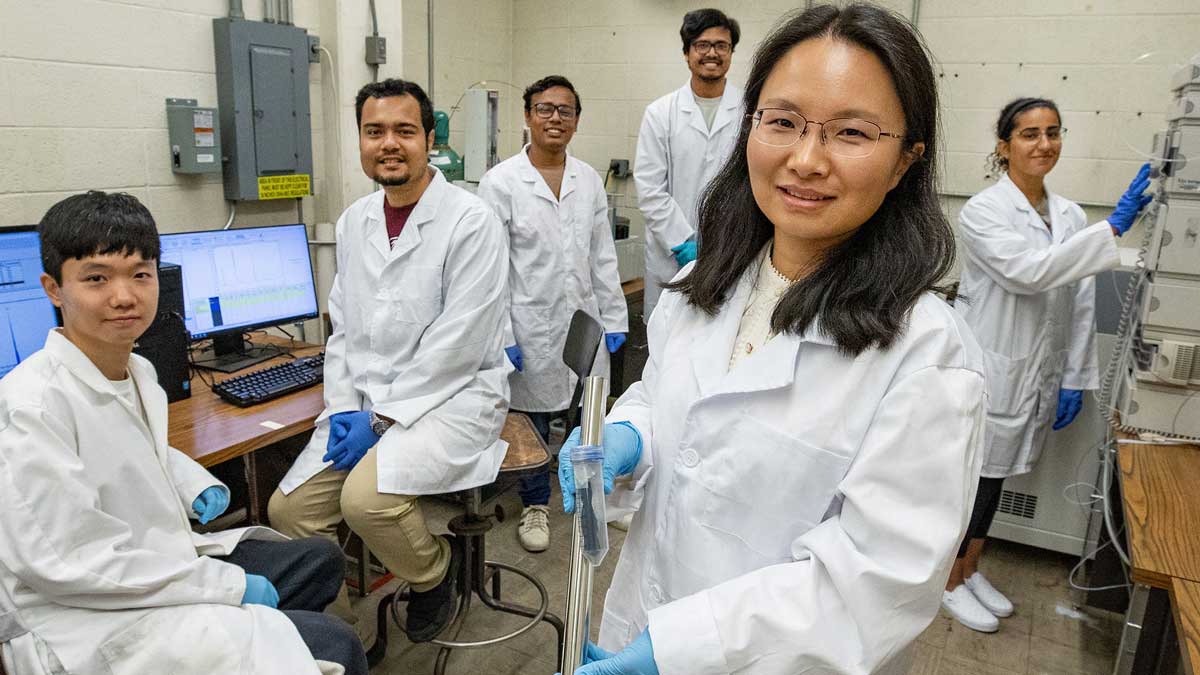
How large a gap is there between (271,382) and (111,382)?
0.74 metres

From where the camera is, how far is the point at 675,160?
119 inches

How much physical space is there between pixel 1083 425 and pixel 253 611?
243 cm

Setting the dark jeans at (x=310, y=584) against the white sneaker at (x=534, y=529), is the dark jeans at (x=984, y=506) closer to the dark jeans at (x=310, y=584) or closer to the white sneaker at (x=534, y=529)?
the white sneaker at (x=534, y=529)

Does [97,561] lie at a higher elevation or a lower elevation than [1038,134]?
lower

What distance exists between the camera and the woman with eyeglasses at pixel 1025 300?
217 cm

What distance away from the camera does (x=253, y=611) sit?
1.28 metres

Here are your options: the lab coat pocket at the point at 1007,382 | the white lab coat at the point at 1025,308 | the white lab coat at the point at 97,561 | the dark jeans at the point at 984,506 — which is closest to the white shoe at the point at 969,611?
the dark jeans at the point at 984,506

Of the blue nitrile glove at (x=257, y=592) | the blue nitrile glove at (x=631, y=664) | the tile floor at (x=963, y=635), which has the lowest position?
the tile floor at (x=963, y=635)

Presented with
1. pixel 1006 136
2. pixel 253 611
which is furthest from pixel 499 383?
pixel 1006 136

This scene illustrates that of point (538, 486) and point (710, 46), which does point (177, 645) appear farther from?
point (710, 46)

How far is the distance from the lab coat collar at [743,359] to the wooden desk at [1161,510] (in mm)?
941

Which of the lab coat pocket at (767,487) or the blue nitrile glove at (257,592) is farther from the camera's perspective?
the blue nitrile glove at (257,592)

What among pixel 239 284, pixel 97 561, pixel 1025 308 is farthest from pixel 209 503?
pixel 1025 308

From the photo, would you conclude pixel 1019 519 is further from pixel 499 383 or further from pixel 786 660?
pixel 786 660
